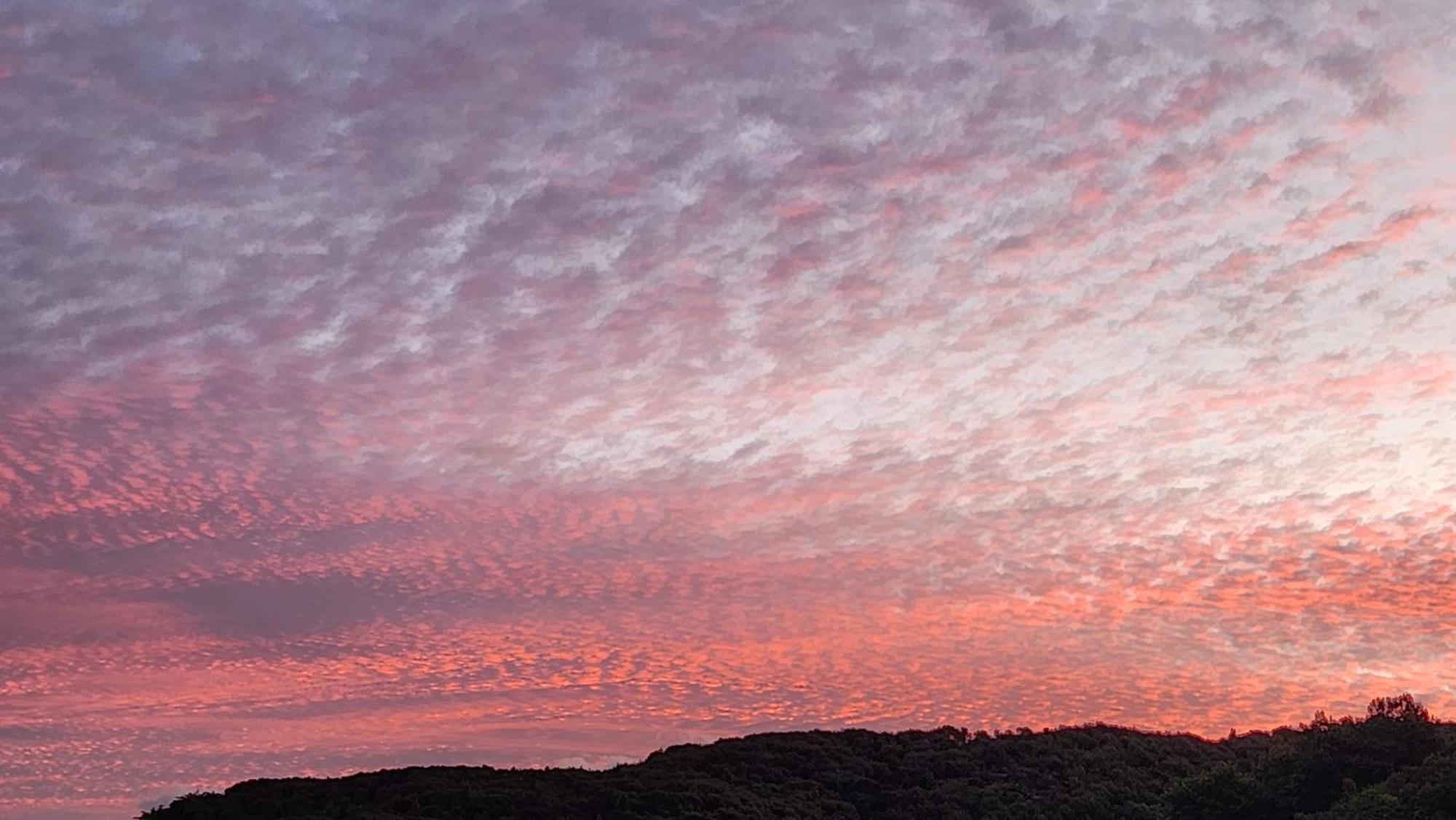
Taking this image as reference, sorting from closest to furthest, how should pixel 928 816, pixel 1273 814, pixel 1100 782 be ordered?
pixel 1273 814
pixel 928 816
pixel 1100 782

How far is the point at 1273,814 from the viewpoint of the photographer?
52.6 meters

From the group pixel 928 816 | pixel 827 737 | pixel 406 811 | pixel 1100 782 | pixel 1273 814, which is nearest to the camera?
pixel 406 811

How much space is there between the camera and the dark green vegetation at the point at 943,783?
48344mm

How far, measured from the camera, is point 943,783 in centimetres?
6094

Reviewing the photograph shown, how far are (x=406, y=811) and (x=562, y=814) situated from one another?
565 cm

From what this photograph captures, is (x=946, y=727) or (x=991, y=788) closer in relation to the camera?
(x=991, y=788)

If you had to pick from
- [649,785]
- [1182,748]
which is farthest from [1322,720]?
[649,785]

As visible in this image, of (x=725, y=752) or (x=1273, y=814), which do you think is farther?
(x=725, y=752)

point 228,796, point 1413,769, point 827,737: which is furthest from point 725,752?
point 1413,769

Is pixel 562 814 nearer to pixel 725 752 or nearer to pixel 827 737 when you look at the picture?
pixel 725 752

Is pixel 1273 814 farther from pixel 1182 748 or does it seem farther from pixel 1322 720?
pixel 1182 748

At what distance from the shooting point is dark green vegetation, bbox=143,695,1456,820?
48344mm

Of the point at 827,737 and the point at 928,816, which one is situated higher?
the point at 827,737

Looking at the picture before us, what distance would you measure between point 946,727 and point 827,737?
6775 mm
